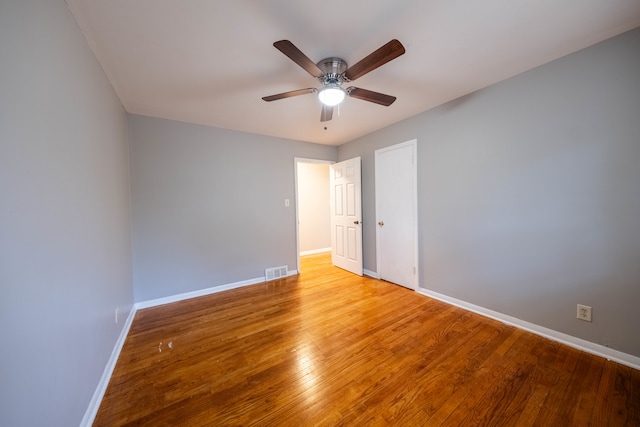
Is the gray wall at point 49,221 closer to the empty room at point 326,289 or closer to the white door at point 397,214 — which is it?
the empty room at point 326,289

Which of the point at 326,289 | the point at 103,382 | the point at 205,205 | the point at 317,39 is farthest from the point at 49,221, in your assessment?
the point at 326,289

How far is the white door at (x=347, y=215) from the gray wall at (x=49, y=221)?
310 cm

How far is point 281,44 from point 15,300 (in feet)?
5.40

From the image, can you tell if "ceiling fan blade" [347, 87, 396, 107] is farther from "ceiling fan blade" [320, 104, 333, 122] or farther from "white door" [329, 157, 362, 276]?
"white door" [329, 157, 362, 276]

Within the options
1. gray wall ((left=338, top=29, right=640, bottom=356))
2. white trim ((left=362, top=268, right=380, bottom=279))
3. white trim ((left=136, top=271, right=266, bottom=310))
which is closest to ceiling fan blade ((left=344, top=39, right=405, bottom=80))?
gray wall ((left=338, top=29, right=640, bottom=356))

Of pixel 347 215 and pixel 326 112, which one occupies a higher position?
pixel 326 112

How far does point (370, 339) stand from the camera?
198 centimetres

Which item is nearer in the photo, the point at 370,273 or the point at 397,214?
the point at 397,214

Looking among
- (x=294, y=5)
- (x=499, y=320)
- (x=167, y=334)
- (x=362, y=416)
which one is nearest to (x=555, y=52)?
(x=294, y=5)

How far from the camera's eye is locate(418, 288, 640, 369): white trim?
1.61 meters

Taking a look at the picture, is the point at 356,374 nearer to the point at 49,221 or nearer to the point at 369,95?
the point at 49,221

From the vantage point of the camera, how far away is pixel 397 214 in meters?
3.22

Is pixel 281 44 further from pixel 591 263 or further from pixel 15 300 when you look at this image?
pixel 591 263

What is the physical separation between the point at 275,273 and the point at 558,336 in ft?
10.9
